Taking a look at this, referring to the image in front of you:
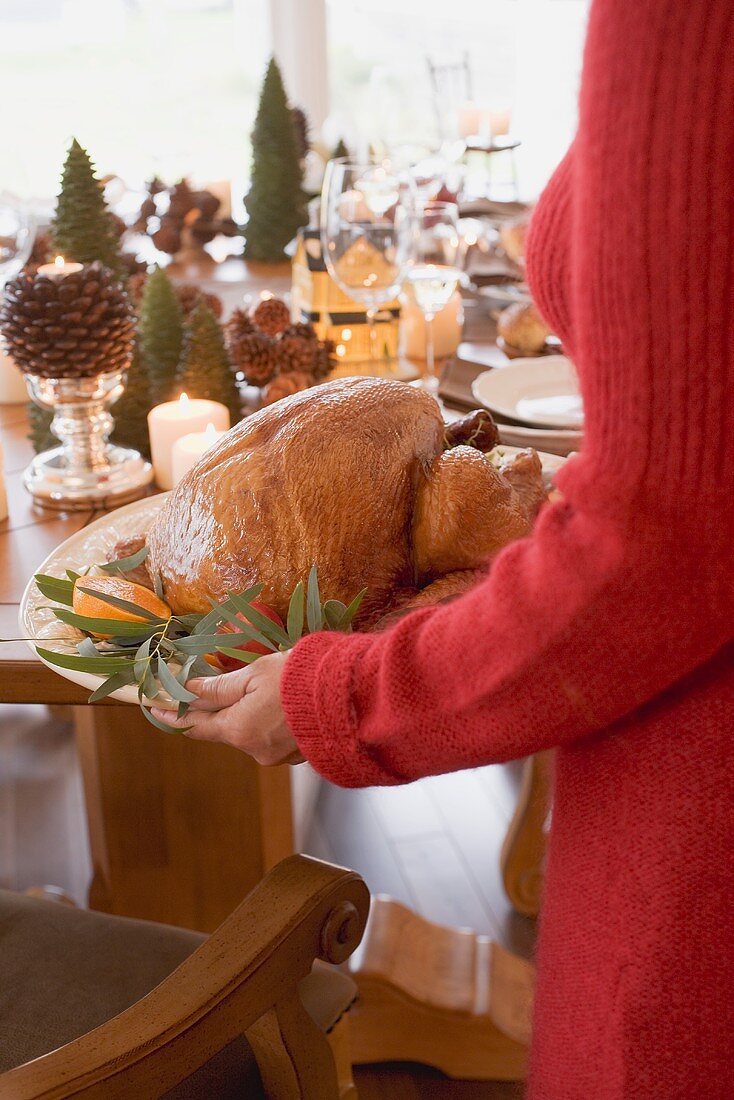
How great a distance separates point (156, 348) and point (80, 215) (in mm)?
187

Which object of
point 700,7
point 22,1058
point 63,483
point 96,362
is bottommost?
point 22,1058

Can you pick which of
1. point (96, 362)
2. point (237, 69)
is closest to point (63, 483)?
point (96, 362)

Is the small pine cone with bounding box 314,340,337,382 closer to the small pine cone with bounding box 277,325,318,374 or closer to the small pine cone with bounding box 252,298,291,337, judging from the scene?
the small pine cone with bounding box 277,325,318,374

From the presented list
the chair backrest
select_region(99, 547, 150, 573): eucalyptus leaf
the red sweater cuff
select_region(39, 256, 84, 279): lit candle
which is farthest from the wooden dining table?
the chair backrest

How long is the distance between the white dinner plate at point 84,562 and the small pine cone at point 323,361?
1.17ft

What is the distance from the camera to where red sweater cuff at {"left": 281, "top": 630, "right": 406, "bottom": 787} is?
0.58 metres

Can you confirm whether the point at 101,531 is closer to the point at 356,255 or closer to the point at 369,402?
the point at 369,402

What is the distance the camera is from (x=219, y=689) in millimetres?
656

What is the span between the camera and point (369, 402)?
772mm

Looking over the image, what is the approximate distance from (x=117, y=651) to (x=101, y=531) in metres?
0.22

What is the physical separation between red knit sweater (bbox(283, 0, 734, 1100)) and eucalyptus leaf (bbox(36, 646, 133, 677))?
0.48ft

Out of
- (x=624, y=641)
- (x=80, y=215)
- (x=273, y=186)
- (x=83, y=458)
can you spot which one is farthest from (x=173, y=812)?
(x=273, y=186)

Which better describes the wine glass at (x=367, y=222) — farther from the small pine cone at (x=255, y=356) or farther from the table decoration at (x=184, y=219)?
the table decoration at (x=184, y=219)

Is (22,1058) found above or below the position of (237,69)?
below
